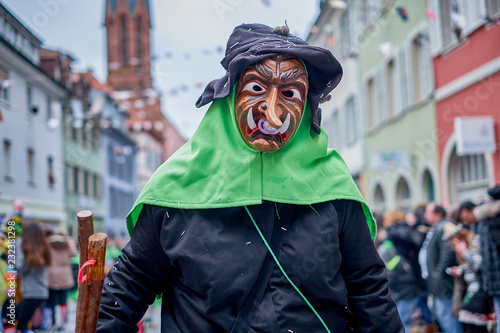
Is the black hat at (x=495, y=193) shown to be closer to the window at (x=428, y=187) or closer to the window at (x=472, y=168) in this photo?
the window at (x=472, y=168)

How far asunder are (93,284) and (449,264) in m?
5.42

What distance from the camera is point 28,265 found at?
7.20 metres

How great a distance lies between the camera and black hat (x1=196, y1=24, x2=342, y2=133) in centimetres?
215

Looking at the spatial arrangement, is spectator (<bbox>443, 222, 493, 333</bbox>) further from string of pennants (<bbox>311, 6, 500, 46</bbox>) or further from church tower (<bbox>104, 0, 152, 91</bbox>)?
church tower (<bbox>104, 0, 152, 91</bbox>)

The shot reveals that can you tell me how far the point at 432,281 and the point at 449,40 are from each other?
7.18 metres

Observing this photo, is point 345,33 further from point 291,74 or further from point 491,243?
point 291,74

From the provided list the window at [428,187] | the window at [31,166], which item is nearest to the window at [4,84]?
the window at [31,166]

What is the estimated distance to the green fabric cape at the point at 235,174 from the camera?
6.77ft

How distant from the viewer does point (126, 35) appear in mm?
59000

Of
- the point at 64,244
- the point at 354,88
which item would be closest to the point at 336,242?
the point at 64,244

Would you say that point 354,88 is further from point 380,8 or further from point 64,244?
point 64,244

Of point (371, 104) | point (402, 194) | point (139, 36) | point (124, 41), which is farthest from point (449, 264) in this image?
point (124, 41)

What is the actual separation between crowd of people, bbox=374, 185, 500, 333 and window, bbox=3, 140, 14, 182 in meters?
3.84

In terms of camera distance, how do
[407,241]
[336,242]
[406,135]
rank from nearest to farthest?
[336,242], [407,241], [406,135]
